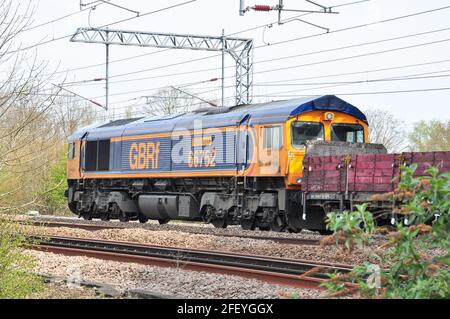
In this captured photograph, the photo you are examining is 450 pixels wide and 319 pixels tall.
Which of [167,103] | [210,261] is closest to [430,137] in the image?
[167,103]

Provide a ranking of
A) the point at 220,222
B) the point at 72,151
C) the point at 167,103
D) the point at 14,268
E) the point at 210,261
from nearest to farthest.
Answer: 1. the point at 14,268
2. the point at 210,261
3. the point at 220,222
4. the point at 72,151
5. the point at 167,103

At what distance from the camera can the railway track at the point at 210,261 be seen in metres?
11.7

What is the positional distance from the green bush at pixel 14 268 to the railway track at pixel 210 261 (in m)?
1.20

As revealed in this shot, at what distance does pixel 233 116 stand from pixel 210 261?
29.4 feet

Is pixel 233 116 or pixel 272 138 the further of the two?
pixel 233 116

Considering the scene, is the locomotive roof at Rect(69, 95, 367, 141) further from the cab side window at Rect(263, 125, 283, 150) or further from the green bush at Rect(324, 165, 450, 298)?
the green bush at Rect(324, 165, 450, 298)

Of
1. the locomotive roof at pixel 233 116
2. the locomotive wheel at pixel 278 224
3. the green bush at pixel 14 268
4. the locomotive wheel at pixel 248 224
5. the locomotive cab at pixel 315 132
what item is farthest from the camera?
the locomotive wheel at pixel 248 224

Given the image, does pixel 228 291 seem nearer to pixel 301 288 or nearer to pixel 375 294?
pixel 301 288

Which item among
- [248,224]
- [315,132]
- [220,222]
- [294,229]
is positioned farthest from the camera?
[220,222]

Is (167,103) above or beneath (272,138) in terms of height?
above

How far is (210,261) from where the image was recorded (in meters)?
14.2

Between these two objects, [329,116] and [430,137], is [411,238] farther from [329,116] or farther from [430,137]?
[430,137]

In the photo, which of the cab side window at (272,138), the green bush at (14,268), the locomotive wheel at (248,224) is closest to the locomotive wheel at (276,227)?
the locomotive wheel at (248,224)

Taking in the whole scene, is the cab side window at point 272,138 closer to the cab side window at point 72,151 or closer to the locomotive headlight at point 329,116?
the locomotive headlight at point 329,116
